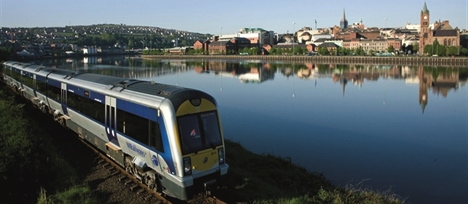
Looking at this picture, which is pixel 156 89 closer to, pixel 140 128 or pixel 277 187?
pixel 140 128

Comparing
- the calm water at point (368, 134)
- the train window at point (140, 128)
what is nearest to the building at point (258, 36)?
the calm water at point (368, 134)

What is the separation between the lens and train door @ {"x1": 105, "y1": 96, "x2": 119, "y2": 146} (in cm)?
1098

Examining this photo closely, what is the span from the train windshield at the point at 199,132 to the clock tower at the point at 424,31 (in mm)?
127583

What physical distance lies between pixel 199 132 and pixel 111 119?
350 centimetres

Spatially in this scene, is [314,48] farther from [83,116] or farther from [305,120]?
[83,116]

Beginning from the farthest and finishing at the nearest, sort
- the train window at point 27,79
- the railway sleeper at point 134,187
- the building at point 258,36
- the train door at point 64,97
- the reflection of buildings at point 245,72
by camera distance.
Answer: the building at point 258,36
the reflection of buildings at point 245,72
the train window at point 27,79
the train door at point 64,97
the railway sleeper at point 134,187

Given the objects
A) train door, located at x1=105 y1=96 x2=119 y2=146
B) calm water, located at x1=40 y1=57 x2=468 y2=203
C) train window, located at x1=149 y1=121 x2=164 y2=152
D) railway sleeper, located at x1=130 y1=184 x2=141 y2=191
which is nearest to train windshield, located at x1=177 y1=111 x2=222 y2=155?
train window, located at x1=149 y1=121 x2=164 y2=152

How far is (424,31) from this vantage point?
426ft

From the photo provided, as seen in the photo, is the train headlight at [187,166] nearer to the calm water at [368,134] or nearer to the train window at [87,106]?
the train window at [87,106]

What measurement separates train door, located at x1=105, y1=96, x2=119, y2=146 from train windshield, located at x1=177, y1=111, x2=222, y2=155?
312cm

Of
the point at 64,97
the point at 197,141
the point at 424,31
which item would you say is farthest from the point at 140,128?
the point at 424,31

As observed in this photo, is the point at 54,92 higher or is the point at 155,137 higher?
the point at 54,92

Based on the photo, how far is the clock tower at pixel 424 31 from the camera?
125 metres

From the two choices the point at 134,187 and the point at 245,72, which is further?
the point at 245,72
